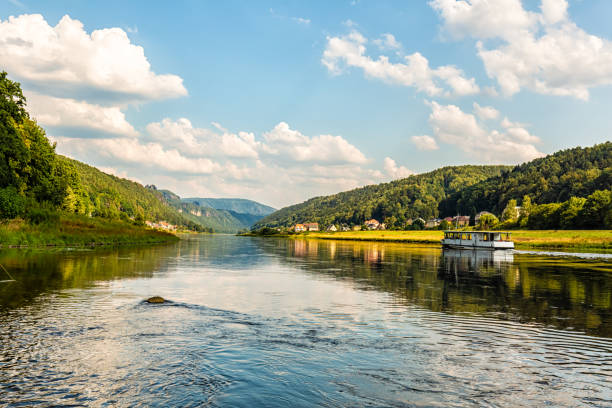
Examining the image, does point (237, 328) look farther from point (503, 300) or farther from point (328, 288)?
point (503, 300)

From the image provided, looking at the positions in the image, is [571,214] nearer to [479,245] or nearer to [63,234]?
[479,245]

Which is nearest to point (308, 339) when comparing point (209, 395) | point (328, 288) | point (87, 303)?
point (209, 395)

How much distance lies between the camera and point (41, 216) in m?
64.9

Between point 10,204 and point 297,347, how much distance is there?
58415mm

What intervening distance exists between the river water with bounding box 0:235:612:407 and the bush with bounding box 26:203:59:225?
41710 millimetres

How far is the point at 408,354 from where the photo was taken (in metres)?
13.5

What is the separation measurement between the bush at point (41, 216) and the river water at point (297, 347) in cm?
4171

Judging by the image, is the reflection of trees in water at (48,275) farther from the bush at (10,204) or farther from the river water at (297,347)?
the bush at (10,204)

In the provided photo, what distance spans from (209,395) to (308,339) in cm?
589

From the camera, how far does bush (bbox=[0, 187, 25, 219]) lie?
55375mm

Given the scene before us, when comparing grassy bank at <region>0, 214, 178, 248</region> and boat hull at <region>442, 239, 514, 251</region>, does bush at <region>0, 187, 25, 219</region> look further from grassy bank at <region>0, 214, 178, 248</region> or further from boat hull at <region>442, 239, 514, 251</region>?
boat hull at <region>442, 239, 514, 251</region>

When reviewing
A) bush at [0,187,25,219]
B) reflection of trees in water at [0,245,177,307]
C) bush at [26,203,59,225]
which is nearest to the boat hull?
reflection of trees in water at [0,245,177,307]

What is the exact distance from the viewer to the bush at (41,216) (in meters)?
62.6

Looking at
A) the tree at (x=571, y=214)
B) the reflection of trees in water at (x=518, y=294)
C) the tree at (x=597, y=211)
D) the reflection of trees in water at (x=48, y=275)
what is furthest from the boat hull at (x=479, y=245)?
the reflection of trees in water at (x=48, y=275)
